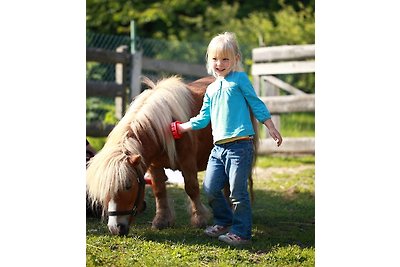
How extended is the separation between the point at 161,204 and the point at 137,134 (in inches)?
26.1

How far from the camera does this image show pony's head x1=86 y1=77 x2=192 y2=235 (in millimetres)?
4012

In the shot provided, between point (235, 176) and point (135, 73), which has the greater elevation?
point (135, 73)

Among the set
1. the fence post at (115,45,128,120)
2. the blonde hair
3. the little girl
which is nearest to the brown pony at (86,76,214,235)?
the little girl

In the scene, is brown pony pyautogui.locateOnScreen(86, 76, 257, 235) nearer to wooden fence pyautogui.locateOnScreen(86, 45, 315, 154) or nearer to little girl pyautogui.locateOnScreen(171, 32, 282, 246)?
little girl pyautogui.locateOnScreen(171, 32, 282, 246)

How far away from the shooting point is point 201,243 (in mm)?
4180

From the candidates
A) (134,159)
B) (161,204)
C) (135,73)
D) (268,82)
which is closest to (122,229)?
(134,159)

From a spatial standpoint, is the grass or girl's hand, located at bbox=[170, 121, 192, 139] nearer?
the grass

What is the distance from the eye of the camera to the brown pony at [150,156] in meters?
4.02

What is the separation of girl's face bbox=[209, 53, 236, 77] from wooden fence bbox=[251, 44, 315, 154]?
15.8 feet

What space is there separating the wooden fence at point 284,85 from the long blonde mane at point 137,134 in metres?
4.40

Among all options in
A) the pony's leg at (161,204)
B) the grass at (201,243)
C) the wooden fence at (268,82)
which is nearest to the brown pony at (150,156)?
the pony's leg at (161,204)

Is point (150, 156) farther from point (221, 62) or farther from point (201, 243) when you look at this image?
point (221, 62)
